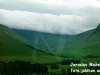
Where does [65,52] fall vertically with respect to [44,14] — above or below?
below

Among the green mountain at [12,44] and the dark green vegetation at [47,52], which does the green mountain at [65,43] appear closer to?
the dark green vegetation at [47,52]

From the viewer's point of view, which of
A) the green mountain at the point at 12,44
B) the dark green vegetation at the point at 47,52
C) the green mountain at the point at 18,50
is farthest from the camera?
the green mountain at the point at 12,44

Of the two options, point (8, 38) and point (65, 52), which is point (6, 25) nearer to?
point (8, 38)

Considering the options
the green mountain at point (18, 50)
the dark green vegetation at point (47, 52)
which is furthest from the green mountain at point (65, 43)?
the green mountain at point (18, 50)

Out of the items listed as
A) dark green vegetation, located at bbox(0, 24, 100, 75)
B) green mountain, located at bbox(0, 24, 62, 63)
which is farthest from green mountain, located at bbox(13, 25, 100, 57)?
green mountain, located at bbox(0, 24, 62, 63)

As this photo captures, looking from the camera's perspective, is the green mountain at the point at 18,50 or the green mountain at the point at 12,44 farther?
the green mountain at the point at 12,44

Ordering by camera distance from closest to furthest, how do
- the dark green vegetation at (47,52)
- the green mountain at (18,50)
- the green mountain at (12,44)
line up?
the dark green vegetation at (47,52) < the green mountain at (18,50) < the green mountain at (12,44)

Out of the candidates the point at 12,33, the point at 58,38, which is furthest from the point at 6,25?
the point at 58,38

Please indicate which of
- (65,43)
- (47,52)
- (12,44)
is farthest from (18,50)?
(65,43)

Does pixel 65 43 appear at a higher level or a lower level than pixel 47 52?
higher

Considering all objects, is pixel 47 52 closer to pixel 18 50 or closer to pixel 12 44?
pixel 18 50
